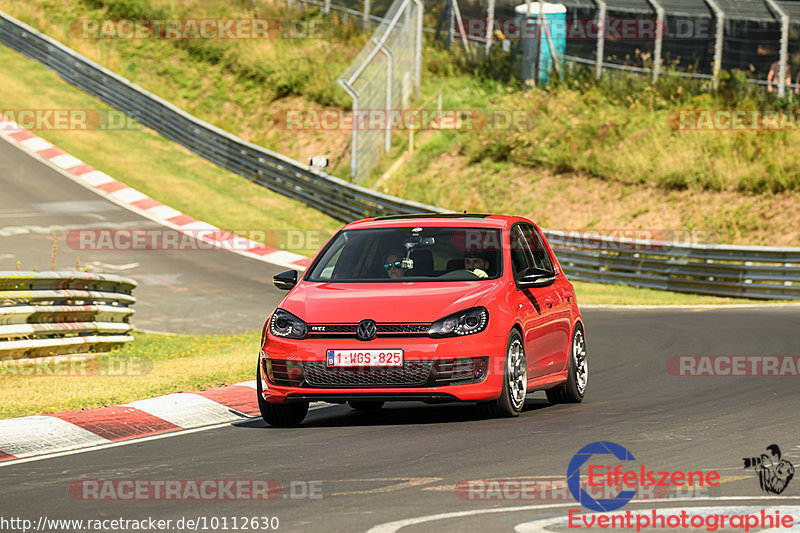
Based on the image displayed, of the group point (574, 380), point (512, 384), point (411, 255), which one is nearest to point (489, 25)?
point (574, 380)

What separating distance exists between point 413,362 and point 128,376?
181 inches

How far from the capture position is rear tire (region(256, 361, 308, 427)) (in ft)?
30.8

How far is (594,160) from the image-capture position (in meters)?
31.6

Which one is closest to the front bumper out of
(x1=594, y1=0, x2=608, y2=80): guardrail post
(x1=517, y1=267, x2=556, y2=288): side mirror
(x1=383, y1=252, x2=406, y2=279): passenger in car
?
(x1=517, y1=267, x2=556, y2=288): side mirror

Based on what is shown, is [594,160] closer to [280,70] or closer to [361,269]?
[280,70]

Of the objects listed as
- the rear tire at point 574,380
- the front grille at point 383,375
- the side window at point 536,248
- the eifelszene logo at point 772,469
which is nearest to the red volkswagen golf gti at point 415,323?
the front grille at point 383,375

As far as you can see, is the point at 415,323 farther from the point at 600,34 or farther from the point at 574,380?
the point at 600,34

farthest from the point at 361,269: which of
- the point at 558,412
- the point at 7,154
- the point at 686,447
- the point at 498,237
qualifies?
the point at 7,154

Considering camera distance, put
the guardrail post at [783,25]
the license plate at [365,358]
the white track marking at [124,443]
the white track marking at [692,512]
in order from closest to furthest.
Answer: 1. the white track marking at [692,512]
2. the white track marking at [124,443]
3. the license plate at [365,358]
4. the guardrail post at [783,25]

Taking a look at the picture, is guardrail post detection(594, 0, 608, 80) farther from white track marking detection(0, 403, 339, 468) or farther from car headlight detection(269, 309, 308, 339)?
car headlight detection(269, 309, 308, 339)

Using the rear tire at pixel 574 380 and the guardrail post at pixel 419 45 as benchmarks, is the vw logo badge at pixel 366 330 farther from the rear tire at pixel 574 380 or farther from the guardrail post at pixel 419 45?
the guardrail post at pixel 419 45

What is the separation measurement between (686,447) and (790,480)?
44.3 inches

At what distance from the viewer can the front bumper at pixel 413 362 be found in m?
8.84

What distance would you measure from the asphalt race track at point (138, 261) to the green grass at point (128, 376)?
11.6ft
